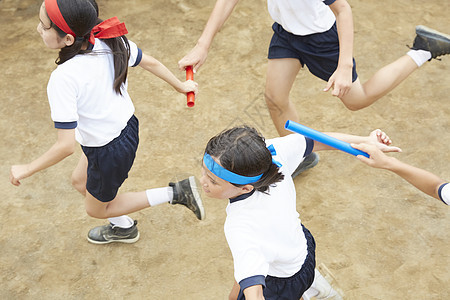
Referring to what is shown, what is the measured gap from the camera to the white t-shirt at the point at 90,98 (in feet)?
6.68

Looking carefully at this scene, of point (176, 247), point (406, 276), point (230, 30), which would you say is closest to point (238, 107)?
point (230, 30)

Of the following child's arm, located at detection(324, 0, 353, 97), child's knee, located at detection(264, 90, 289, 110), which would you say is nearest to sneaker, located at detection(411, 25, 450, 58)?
child's arm, located at detection(324, 0, 353, 97)

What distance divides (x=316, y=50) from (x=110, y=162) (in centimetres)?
105

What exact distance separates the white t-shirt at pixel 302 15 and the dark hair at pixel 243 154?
3.01 feet

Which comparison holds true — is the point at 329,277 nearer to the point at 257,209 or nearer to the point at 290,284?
the point at 290,284

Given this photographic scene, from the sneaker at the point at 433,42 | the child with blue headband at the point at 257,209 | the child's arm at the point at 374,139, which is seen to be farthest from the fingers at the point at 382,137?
the sneaker at the point at 433,42

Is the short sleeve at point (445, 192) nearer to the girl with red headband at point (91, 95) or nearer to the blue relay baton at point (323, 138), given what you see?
the blue relay baton at point (323, 138)

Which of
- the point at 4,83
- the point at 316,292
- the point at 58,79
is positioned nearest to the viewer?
the point at 58,79

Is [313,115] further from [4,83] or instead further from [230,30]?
[4,83]

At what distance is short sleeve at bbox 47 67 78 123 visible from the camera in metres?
2.03

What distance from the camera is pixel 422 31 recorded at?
279cm

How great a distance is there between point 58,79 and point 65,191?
1.17 metres

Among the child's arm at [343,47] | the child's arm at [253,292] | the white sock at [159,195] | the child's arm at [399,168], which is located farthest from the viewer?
the white sock at [159,195]

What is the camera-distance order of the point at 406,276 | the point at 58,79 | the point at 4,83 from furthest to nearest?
the point at 4,83 → the point at 406,276 → the point at 58,79
